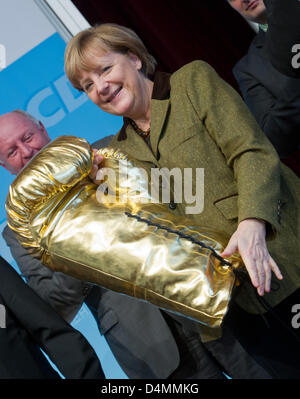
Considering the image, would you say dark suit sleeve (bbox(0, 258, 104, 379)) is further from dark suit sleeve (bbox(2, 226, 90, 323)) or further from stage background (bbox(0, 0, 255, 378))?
stage background (bbox(0, 0, 255, 378))

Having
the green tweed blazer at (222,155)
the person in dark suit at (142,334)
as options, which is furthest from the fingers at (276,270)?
the person in dark suit at (142,334)

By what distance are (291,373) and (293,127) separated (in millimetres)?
642

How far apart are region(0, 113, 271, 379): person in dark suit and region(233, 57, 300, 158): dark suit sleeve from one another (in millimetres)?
570

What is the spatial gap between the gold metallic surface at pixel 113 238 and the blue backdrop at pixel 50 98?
3.36 ft

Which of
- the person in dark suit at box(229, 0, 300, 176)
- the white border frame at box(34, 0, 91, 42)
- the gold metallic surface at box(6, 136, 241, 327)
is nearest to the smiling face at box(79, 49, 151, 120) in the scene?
the gold metallic surface at box(6, 136, 241, 327)

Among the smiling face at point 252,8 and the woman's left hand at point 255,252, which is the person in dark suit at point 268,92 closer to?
the smiling face at point 252,8

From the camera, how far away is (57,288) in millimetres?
1310

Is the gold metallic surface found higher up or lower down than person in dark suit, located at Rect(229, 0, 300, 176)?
higher up

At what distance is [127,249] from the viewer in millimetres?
938

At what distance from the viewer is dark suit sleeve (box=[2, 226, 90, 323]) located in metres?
1.28

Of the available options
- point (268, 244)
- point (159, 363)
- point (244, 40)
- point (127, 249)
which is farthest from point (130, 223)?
point (244, 40)

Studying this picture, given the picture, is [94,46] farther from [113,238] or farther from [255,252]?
[255,252]

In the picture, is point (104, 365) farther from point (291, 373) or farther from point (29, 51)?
point (29, 51)

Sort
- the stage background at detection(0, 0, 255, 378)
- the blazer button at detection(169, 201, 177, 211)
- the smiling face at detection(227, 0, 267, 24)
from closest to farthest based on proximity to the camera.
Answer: the blazer button at detection(169, 201, 177, 211), the smiling face at detection(227, 0, 267, 24), the stage background at detection(0, 0, 255, 378)
